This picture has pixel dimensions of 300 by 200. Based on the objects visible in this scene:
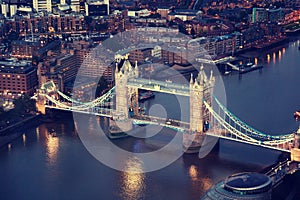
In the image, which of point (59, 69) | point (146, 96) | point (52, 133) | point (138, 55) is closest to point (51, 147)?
point (52, 133)

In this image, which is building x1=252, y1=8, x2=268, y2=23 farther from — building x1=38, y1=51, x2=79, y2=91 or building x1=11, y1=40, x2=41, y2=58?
building x1=38, y1=51, x2=79, y2=91

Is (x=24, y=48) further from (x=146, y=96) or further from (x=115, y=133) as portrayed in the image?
(x=115, y=133)

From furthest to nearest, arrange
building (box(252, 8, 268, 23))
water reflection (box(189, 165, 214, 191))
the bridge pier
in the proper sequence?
building (box(252, 8, 268, 23)) < the bridge pier < water reflection (box(189, 165, 214, 191))

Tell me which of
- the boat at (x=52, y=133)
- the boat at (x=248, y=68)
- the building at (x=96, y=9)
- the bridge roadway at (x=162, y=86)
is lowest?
the boat at (x=52, y=133)

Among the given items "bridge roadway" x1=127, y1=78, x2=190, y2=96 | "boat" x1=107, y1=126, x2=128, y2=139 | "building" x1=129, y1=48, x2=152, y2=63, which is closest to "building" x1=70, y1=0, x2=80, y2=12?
"building" x1=129, y1=48, x2=152, y2=63

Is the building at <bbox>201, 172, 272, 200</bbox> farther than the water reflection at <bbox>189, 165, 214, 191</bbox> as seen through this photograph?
No

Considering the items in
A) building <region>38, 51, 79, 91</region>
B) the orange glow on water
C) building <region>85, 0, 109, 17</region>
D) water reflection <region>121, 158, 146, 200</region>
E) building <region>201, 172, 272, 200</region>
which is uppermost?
building <region>85, 0, 109, 17</region>

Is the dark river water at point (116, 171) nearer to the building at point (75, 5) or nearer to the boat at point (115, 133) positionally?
the boat at point (115, 133)

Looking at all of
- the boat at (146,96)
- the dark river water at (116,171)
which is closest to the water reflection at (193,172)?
the dark river water at (116,171)
